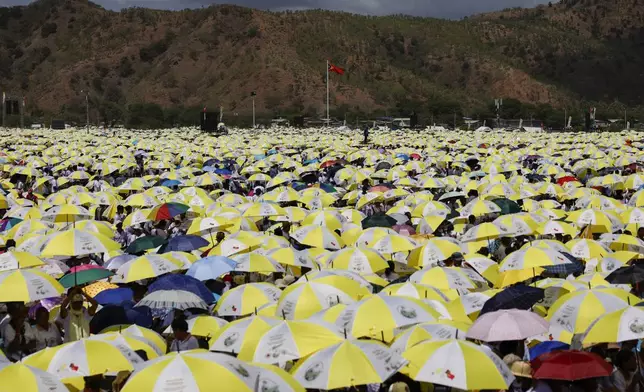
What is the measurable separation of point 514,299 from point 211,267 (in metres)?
3.78

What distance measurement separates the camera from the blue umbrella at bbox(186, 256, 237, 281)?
10.1 meters

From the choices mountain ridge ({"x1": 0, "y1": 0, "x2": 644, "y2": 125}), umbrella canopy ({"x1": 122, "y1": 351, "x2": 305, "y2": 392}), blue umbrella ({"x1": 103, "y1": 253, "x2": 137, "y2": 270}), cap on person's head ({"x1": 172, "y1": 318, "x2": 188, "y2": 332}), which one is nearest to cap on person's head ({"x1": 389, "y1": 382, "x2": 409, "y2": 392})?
umbrella canopy ({"x1": 122, "y1": 351, "x2": 305, "y2": 392})

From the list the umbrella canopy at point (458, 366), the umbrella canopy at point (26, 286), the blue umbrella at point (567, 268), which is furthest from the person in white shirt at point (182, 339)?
the blue umbrella at point (567, 268)

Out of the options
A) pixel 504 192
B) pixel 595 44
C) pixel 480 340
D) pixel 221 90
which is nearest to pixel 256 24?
pixel 221 90

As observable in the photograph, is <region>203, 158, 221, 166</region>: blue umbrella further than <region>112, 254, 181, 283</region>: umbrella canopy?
Yes

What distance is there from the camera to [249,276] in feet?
36.1

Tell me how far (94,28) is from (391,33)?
4891 cm

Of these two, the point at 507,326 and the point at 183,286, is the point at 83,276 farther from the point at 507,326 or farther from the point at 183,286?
the point at 507,326

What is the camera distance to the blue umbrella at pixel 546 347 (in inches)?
289

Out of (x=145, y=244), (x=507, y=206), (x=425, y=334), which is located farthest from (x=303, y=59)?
(x=425, y=334)

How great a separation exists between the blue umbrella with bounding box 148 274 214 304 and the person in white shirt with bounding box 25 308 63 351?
1.05m

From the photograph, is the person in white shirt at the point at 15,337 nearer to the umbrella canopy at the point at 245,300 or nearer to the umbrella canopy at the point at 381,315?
the umbrella canopy at the point at 245,300

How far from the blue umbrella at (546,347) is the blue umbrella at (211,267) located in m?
3.93

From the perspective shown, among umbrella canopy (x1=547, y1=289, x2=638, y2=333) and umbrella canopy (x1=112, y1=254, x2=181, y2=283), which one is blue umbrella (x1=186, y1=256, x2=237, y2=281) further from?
umbrella canopy (x1=547, y1=289, x2=638, y2=333)
